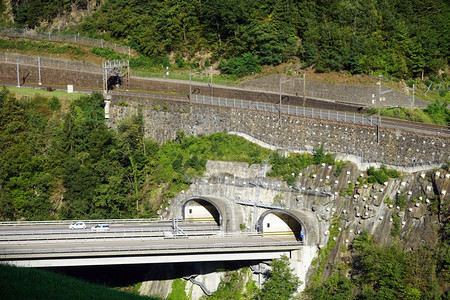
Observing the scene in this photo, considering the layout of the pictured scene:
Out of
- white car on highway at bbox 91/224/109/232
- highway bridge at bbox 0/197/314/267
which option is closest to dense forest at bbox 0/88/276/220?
highway bridge at bbox 0/197/314/267

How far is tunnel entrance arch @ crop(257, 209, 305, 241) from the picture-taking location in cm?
4119

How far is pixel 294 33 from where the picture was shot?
2549 inches

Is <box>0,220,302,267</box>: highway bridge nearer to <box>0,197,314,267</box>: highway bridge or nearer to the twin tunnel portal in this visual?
<box>0,197,314,267</box>: highway bridge

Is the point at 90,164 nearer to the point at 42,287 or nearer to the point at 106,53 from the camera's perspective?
the point at 106,53

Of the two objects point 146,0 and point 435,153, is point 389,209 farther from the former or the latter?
point 146,0

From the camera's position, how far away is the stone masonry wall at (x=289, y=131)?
38750 millimetres

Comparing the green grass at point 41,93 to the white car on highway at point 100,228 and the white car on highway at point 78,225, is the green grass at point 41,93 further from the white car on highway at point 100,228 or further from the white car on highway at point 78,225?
the white car on highway at point 100,228

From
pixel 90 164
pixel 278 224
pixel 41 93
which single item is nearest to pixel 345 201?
pixel 278 224

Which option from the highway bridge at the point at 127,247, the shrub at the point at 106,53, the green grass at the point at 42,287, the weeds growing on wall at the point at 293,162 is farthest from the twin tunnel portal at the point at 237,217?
the shrub at the point at 106,53

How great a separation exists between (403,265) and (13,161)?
26842 millimetres

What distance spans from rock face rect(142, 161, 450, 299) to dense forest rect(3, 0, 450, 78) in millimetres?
19197

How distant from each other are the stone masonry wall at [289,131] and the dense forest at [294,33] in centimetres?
1119

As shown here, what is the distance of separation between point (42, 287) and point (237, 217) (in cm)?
1637

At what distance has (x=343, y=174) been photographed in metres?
40.2
